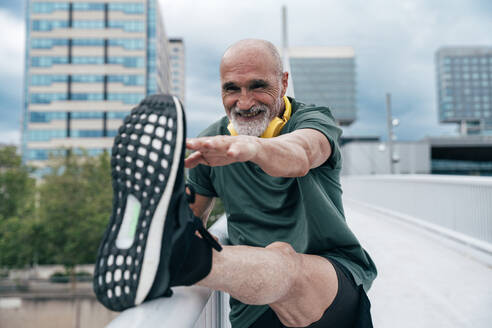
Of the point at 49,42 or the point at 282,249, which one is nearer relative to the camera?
the point at 282,249

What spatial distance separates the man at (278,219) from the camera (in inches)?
38.6

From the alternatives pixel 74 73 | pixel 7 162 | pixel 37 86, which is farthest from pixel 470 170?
pixel 37 86

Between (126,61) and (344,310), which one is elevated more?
(126,61)

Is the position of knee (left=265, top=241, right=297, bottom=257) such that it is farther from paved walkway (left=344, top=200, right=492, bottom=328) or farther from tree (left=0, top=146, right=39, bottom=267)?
tree (left=0, top=146, right=39, bottom=267)

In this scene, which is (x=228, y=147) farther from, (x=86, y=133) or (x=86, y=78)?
(x=86, y=78)

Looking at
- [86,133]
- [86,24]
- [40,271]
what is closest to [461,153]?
[40,271]

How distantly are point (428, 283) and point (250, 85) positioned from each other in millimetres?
2675

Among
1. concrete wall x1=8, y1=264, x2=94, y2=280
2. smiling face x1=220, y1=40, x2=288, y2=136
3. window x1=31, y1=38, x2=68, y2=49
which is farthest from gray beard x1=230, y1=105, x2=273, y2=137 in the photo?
window x1=31, y1=38, x2=68, y2=49

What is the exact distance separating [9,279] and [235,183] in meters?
25.6

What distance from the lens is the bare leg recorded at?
38.4 inches

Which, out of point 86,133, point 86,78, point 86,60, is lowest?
point 86,133

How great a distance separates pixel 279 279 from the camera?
3.42 feet

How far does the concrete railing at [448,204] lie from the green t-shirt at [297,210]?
10.9 ft

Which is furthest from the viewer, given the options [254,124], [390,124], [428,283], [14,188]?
[14,188]
